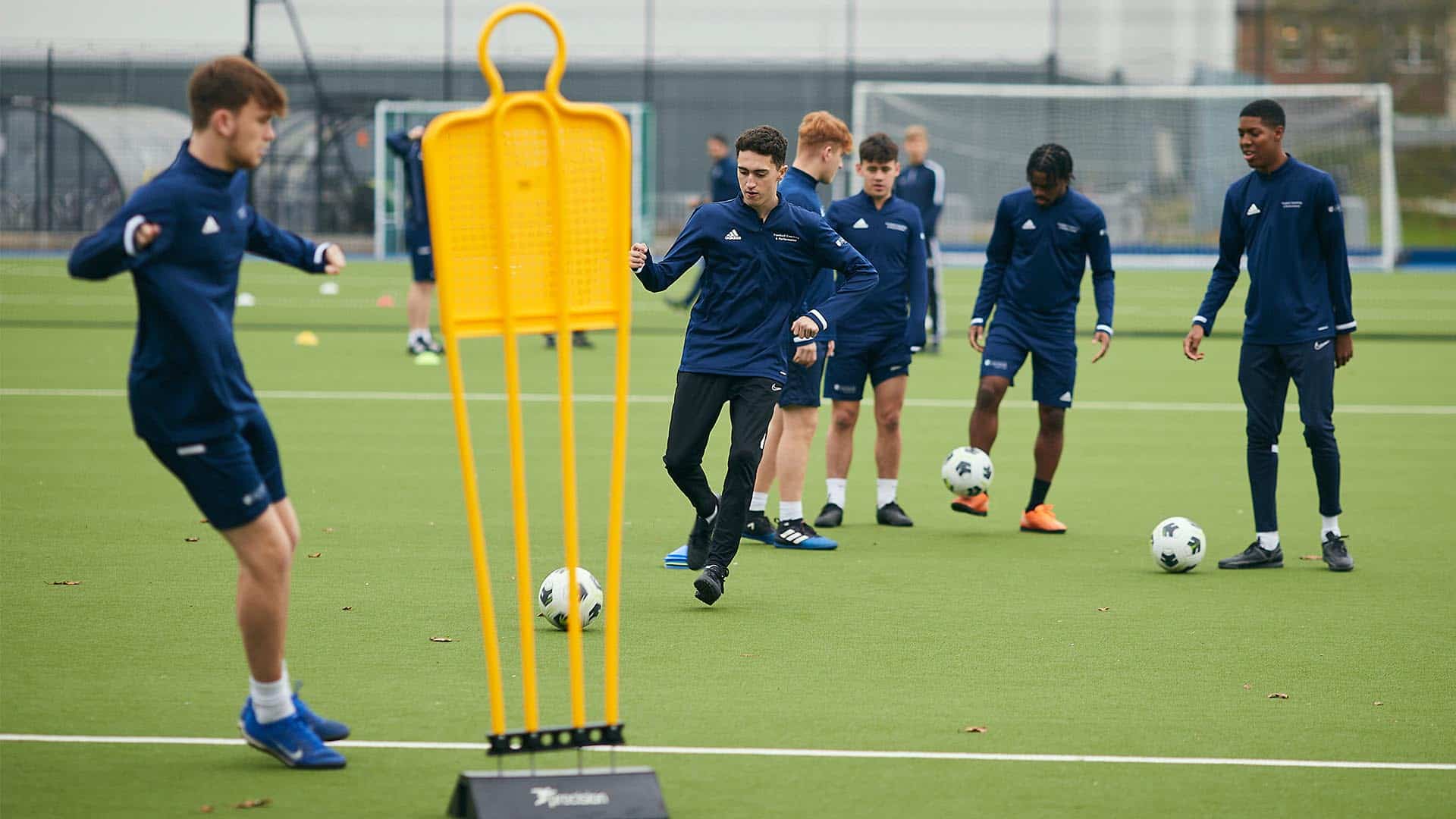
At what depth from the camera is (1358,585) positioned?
317 inches

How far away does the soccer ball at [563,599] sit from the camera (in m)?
6.72

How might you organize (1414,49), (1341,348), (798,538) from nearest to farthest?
(1341,348), (798,538), (1414,49)

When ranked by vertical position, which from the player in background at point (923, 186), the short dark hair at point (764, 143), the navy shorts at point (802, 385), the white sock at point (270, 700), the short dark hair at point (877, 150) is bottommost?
the white sock at point (270, 700)

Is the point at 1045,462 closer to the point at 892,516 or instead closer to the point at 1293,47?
the point at 892,516

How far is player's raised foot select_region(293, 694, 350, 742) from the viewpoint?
5297mm

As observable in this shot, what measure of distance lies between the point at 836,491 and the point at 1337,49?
47.9 m

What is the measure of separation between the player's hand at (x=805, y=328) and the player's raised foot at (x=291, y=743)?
106 inches

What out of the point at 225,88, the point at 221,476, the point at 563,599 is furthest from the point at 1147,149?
the point at 221,476

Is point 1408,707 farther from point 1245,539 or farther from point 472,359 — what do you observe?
point 472,359

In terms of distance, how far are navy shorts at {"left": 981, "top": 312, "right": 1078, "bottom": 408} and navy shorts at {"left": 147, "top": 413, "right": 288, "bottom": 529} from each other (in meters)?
5.21

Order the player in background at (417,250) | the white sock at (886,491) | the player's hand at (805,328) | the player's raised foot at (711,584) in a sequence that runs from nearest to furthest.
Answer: the player's hand at (805,328)
the player's raised foot at (711,584)
the white sock at (886,491)
the player in background at (417,250)

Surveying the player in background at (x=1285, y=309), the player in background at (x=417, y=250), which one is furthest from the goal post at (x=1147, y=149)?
the player in background at (x=1285, y=309)

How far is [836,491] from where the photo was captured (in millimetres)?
9648

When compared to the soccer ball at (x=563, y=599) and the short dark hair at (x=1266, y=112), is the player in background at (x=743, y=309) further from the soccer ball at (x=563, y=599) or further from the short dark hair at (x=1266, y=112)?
the short dark hair at (x=1266, y=112)
